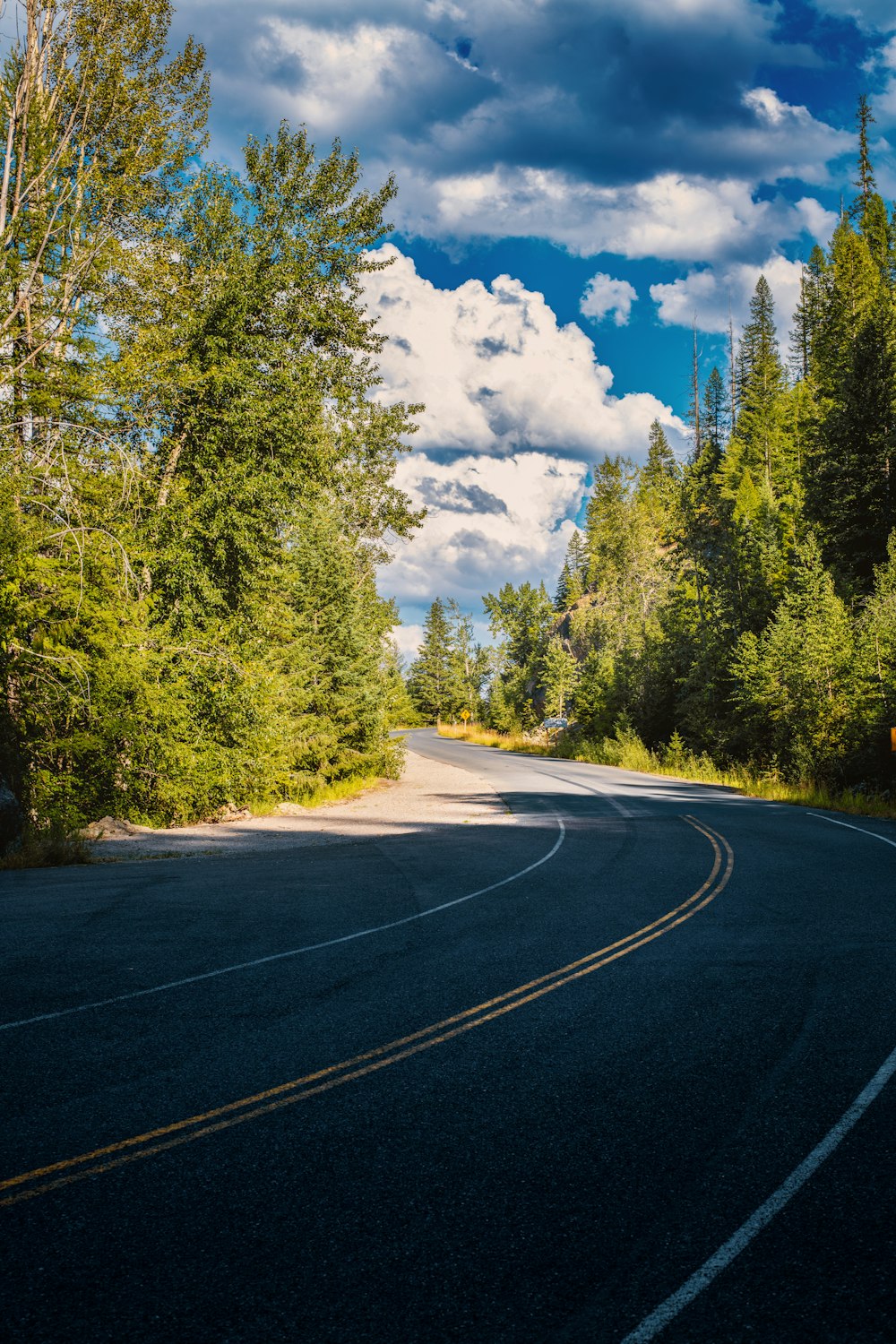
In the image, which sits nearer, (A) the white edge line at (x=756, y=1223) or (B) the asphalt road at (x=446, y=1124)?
(A) the white edge line at (x=756, y=1223)

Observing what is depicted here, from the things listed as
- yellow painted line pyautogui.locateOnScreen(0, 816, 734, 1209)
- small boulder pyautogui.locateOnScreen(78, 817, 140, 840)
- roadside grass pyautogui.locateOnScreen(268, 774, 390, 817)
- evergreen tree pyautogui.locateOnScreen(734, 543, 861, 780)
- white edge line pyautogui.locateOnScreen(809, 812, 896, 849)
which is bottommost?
roadside grass pyautogui.locateOnScreen(268, 774, 390, 817)

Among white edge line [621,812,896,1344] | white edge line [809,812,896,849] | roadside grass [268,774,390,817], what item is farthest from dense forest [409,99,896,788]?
white edge line [621,812,896,1344]

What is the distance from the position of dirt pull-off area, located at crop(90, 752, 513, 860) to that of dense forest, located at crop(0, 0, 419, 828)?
33.5 inches

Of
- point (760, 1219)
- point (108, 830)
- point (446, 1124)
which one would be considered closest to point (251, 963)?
point (446, 1124)

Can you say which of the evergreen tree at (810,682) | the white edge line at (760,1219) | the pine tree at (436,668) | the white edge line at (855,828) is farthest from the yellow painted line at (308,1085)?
the pine tree at (436,668)

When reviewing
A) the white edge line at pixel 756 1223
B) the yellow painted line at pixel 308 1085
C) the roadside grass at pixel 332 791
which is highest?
the white edge line at pixel 756 1223

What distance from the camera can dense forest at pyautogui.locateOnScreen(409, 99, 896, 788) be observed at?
79.2 feet

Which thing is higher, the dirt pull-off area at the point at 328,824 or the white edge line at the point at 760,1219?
the white edge line at the point at 760,1219

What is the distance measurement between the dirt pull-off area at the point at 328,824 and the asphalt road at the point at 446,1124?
16.3ft

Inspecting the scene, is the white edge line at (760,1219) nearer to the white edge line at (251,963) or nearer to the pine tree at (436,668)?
the white edge line at (251,963)

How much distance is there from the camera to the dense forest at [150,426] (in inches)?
566

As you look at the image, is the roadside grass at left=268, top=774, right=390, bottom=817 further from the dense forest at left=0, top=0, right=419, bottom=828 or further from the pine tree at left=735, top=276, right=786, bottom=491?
the pine tree at left=735, top=276, right=786, bottom=491

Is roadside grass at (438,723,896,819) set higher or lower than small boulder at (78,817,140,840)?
higher

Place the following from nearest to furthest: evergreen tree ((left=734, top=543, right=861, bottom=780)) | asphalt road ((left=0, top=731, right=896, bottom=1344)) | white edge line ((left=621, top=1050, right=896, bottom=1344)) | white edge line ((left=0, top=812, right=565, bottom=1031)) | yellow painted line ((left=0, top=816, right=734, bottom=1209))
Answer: white edge line ((left=621, top=1050, right=896, bottom=1344)) < asphalt road ((left=0, top=731, right=896, bottom=1344)) < yellow painted line ((left=0, top=816, right=734, bottom=1209)) < white edge line ((left=0, top=812, right=565, bottom=1031)) < evergreen tree ((left=734, top=543, right=861, bottom=780))
